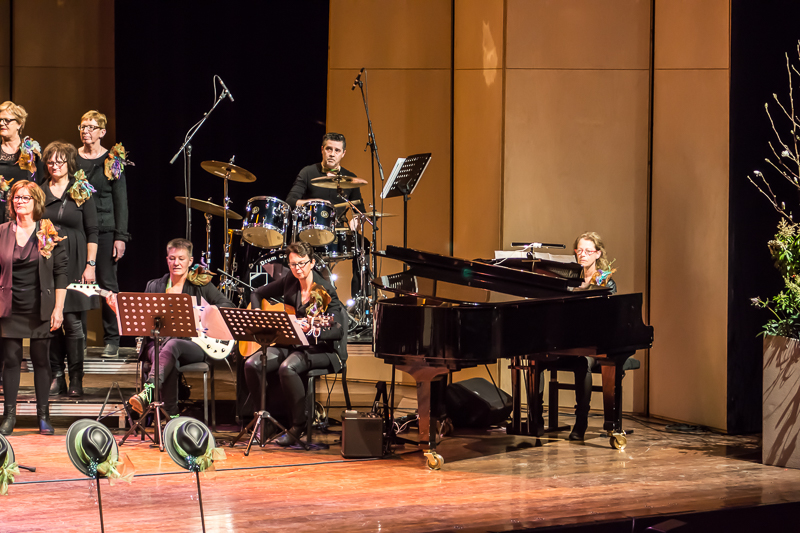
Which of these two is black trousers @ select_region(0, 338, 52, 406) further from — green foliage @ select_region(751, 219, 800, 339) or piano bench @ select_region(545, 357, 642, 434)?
green foliage @ select_region(751, 219, 800, 339)

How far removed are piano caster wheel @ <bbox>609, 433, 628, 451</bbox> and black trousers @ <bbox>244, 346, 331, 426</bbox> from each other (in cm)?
197

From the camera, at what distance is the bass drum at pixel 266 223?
22.8ft

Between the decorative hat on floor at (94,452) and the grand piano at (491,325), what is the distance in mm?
2552

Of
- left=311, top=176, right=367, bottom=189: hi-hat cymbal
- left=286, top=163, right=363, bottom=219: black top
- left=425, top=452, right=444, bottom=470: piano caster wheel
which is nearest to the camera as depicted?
left=425, top=452, right=444, bottom=470: piano caster wheel

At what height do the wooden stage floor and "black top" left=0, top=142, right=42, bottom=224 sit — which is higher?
"black top" left=0, top=142, right=42, bottom=224

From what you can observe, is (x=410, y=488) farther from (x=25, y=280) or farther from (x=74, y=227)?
(x=74, y=227)

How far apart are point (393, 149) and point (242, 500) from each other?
4.88m

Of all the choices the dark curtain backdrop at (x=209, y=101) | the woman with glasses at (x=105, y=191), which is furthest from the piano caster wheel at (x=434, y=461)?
the dark curtain backdrop at (x=209, y=101)

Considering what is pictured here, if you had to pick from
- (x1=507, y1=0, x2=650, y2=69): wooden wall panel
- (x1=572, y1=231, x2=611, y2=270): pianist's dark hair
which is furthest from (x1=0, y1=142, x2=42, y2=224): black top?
(x1=572, y1=231, x2=611, y2=270): pianist's dark hair

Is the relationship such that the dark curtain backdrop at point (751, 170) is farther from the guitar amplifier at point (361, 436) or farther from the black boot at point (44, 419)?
the black boot at point (44, 419)

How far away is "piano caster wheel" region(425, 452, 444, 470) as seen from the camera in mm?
5195

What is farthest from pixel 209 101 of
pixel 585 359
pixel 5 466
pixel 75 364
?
pixel 5 466

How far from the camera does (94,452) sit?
2.63 metres

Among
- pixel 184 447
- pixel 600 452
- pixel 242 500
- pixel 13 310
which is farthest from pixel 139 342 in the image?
pixel 184 447
